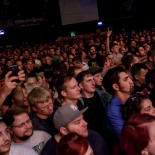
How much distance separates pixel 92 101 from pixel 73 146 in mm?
1503

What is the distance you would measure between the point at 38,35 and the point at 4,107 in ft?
61.7

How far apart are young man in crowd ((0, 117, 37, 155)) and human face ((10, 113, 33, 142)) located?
0.41 feet

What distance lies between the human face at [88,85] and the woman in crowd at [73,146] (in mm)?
1474

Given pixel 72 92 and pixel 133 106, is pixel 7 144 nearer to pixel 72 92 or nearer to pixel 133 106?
pixel 72 92

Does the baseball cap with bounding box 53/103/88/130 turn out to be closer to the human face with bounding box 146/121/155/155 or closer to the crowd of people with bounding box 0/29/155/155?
the crowd of people with bounding box 0/29/155/155

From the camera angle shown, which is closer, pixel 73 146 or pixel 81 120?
pixel 73 146

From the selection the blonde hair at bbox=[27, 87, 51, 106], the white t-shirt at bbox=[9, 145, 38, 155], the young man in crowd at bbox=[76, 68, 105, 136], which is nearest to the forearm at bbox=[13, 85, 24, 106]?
the blonde hair at bbox=[27, 87, 51, 106]

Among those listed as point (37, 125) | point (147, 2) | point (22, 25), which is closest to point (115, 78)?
point (37, 125)

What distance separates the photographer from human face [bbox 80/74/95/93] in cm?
302

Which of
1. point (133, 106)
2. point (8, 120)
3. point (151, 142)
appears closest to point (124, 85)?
point (133, 106)

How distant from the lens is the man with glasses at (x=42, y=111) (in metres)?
2.43

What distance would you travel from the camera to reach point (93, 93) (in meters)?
3.11

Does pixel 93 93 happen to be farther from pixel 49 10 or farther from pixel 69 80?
pixel 49 10

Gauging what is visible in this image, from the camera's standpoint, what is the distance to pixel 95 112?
288 centimetres
